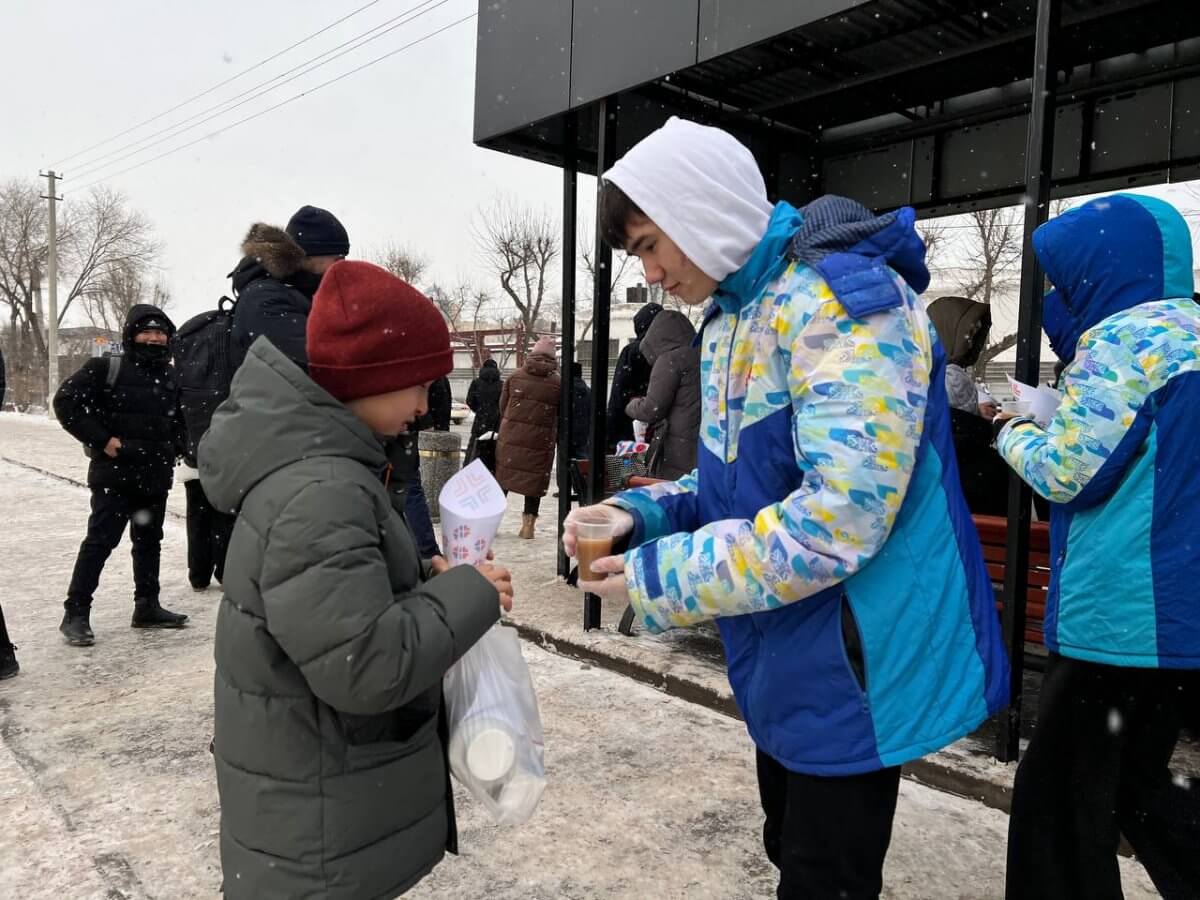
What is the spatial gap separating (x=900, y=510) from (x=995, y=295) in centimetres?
2431

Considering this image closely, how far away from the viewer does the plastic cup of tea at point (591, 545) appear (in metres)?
1.59

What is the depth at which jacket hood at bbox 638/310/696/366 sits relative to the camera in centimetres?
511

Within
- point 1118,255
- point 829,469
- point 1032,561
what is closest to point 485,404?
point 1032,561

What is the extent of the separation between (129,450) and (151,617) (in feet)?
3.15

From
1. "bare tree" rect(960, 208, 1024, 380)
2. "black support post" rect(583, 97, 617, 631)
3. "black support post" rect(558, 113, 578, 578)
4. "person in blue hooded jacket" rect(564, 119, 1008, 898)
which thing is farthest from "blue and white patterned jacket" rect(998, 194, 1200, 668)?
"bare tree" rect(960, 208, 1024, 380)

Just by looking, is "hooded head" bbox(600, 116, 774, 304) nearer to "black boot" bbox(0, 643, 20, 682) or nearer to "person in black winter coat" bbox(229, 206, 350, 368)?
"person in black winter coat" bbox(229, 206, 350, 368)

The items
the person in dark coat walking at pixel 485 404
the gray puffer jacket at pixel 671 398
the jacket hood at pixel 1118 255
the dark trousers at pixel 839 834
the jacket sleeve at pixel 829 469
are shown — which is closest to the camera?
the jacket sleeve at pixel 829 469

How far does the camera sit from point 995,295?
23.2 metres

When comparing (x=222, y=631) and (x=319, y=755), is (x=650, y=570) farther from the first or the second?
(x=222, y=631)

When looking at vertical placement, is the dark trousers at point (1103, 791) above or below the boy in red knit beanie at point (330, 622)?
below

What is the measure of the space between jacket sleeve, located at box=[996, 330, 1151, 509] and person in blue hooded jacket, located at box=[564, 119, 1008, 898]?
0.60 meters

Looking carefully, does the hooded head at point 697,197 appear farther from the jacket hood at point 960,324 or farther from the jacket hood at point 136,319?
the jacket hood at point 136,319

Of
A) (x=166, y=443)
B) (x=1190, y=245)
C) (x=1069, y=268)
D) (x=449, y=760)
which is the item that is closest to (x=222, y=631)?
(x=449, y=760)

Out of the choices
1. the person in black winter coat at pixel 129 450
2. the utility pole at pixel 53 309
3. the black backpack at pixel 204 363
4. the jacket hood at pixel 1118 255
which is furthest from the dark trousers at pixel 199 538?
the utility pole at pixel 53 309
